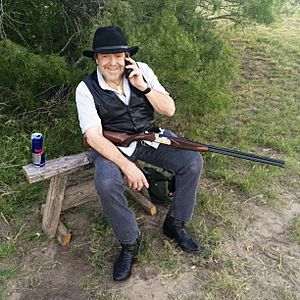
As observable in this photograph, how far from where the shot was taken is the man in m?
2.63

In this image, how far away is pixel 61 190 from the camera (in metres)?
2.92

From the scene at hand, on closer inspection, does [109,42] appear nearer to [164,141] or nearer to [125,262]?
[164,141]

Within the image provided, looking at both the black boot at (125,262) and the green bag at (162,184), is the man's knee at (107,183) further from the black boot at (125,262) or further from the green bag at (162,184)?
the green bag at (162,184)

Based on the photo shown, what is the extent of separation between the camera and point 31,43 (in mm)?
4207

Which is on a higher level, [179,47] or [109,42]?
[109,42]

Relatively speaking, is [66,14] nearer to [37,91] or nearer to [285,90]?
[37,91]

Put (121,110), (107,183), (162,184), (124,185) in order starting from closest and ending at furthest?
(107,183) < (124,185) < (121,110) < (162,184)

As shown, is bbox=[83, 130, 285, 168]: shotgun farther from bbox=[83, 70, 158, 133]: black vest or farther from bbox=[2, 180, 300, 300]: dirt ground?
bbox=[2, 180, 300, 300]: dirt ground

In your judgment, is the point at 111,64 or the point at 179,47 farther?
the point at 179,47

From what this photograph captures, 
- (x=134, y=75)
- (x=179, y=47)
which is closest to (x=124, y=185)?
(x=134, y=75)

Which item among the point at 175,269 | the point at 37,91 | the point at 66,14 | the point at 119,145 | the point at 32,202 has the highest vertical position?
the point at 66,14

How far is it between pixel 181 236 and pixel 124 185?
2.05 ft

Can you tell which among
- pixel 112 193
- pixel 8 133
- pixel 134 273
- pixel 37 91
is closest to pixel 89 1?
pixel 37 91

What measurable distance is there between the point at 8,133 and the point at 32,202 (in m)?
0.95
